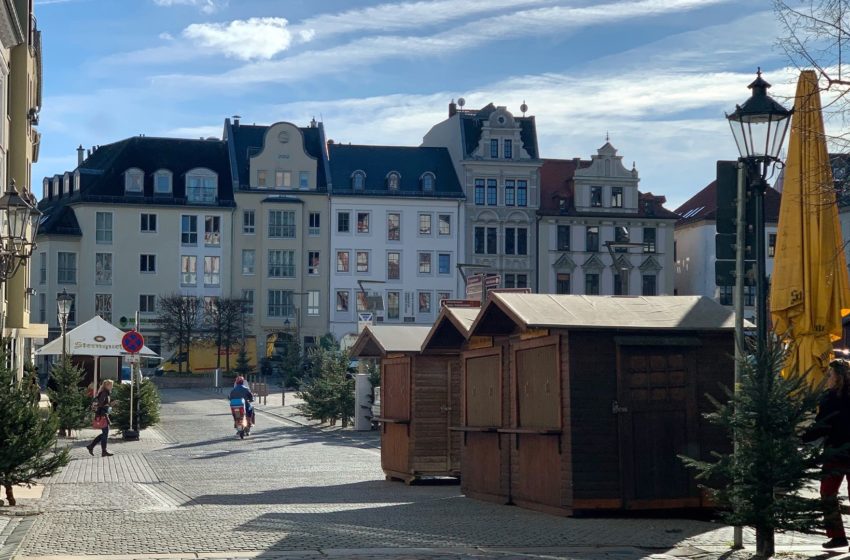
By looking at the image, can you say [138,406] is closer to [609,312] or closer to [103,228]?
[609,312]

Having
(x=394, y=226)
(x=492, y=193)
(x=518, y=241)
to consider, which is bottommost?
(x=518, y=241)

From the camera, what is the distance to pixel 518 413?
17.0m

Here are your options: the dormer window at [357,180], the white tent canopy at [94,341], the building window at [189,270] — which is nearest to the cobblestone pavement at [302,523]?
the white tent canopy at [94,341]

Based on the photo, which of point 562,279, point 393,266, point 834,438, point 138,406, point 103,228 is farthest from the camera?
point 393,266

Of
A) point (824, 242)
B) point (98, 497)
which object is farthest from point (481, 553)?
Result: point (98, 497)

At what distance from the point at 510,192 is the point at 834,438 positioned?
76.2 meters

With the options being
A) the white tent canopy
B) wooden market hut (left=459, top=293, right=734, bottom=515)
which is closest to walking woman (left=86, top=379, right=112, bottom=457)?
the white tent canopy

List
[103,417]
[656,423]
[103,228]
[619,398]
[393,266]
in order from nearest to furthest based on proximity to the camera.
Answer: [619,398] < [656,423] < [103,417] < [103,228] < [393,266]

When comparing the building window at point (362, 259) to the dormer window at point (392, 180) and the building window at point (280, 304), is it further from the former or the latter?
the building window at point (280, 304)

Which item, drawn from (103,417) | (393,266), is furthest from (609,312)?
(393,266)

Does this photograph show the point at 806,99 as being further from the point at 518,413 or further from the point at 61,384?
the point at 61,384

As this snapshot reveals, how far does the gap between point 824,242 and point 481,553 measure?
5.79 meters

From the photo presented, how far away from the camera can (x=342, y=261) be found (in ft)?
293

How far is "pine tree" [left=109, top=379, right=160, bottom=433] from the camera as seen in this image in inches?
1447
